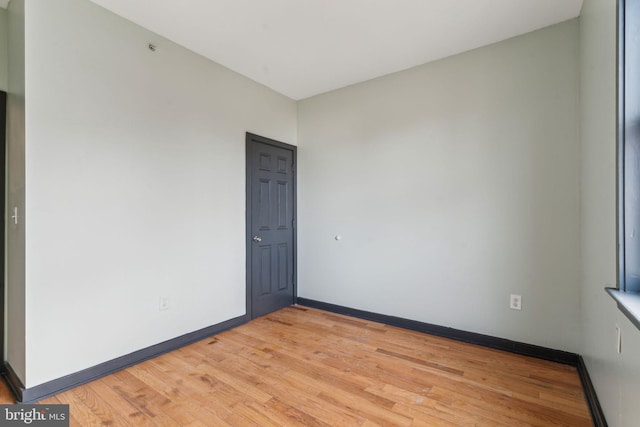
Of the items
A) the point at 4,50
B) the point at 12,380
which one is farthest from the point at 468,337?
the point at 4,50

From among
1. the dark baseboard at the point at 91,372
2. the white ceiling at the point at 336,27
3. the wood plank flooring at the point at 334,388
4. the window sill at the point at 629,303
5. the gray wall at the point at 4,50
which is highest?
the white ceiling at the point at 336,27

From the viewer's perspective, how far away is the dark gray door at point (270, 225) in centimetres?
332

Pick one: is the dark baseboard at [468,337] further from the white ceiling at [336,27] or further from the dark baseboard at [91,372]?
the white ceiling at [336,27]

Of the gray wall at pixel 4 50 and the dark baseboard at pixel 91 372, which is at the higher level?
the gray wall at pixel 4 50

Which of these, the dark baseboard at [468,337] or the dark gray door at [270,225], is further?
the dark gray door at [270,225]

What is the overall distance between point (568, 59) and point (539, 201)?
1.10 meters

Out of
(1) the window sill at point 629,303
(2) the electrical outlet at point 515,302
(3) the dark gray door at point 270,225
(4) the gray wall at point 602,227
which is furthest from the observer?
(3) the dark gray door at point 270,225

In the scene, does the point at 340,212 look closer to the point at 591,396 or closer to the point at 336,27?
the point at 336,27

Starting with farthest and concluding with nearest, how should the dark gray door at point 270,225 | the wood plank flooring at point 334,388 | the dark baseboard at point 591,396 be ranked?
the dark gray door at point 270,225 < the wood plank flooring at point 334,388 < the dark baseboard at point 591,396

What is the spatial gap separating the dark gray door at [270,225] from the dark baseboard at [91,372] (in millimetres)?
759

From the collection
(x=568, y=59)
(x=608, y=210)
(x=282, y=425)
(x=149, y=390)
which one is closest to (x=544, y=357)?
(x=608, y=210)

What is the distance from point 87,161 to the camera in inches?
82.2

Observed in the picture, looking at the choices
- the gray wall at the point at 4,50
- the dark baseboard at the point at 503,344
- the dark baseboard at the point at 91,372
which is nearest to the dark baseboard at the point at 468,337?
the dark baseboard at the point at 503,344

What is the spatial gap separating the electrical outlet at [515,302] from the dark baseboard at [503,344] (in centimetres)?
29
